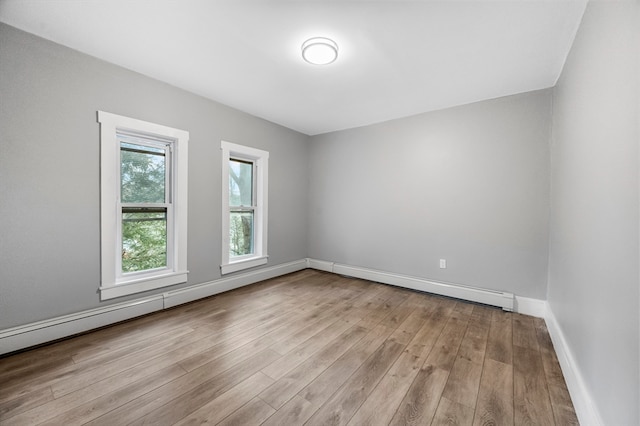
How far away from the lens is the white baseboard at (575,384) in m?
1.28

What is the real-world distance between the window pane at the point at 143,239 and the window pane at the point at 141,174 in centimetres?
15

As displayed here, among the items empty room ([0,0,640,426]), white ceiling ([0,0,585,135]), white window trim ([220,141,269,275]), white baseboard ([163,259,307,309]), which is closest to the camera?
empty room ([0,0,640,426])

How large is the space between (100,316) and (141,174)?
4.84 ft

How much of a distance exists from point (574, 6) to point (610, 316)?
6.34 feet

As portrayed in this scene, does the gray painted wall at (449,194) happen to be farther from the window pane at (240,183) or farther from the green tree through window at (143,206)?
the green tree through window at (143,206)

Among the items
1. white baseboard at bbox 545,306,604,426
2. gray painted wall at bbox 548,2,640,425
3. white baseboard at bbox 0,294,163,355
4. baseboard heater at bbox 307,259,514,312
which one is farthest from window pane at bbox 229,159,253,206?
white baseboard at bbox 545,306,604,426

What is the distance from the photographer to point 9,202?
1.95m

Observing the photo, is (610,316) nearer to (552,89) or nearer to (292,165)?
(552,89)

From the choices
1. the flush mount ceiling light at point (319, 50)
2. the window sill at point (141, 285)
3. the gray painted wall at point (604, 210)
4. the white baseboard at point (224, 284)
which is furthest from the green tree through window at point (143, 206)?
the gray painted wall at point (604, 210)

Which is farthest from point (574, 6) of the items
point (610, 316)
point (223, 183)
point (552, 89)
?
point (223, 183)

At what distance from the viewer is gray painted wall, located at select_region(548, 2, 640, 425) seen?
38.4 inches

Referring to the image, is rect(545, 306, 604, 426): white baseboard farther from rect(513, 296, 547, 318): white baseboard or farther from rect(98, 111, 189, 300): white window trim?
rect(98, 111, 189, 300): white window trim

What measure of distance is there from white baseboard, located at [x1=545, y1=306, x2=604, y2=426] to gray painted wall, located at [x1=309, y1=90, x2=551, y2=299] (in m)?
0.93

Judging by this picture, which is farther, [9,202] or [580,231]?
[9,202]
